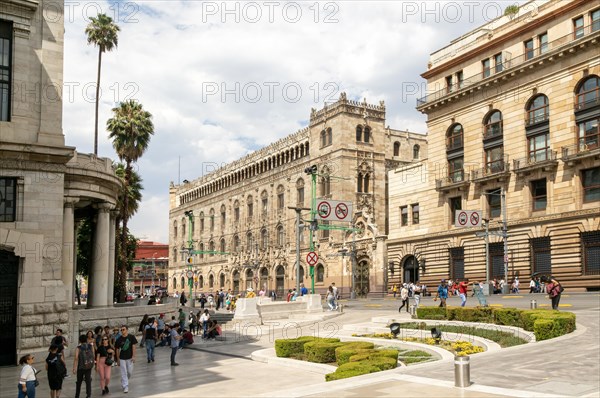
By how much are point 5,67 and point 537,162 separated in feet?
124

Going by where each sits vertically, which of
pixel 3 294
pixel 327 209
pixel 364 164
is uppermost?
pixel 364 164

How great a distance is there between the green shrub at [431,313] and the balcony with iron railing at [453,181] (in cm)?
2617

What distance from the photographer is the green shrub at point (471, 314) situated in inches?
1012

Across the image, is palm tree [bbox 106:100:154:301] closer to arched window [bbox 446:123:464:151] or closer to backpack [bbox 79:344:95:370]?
arched window [bbox 446:123:464:151]

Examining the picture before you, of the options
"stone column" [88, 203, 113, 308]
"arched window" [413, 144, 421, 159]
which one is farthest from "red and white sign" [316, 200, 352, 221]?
"arched window" [413, 144, 421, 159]

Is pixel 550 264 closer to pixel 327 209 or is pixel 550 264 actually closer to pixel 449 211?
pixel 449 211

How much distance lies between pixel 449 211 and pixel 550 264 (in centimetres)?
1221

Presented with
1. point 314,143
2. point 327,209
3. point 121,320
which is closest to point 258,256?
point 314,143

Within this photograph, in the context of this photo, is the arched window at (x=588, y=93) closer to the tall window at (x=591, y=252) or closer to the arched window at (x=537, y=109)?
the arched window at (x=537, y=109)

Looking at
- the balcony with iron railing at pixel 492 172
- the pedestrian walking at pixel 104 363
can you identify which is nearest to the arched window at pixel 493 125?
the balcony with iron railing at pixel 492 172

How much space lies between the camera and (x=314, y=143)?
77250mm

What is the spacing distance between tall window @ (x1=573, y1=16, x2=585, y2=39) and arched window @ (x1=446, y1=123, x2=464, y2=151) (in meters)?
13.3

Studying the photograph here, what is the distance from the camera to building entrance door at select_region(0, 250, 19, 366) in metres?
22.3

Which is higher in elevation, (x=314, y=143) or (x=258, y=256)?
(x=314, y=143)
